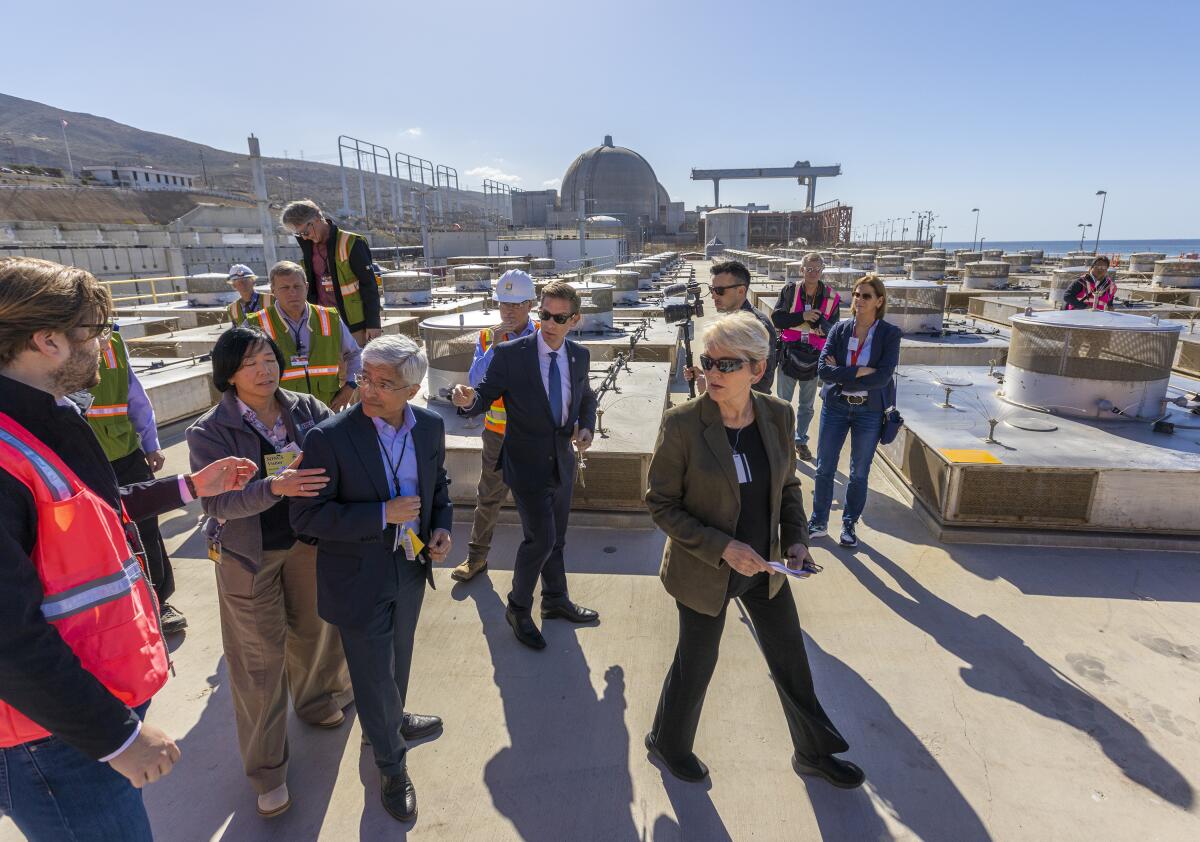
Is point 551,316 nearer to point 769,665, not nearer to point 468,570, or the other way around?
point 468,570

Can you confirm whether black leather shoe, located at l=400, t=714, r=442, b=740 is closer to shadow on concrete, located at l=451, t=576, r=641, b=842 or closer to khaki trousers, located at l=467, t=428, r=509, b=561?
shadow on concrete, located at l=451, t=576, r=641, b=842

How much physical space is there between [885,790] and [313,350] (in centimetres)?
424

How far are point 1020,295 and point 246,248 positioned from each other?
3676cm

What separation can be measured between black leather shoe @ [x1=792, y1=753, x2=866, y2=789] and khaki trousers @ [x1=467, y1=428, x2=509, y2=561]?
247 cm

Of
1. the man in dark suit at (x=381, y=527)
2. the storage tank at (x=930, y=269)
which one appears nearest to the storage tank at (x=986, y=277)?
the storage tank at (x=930, y=269)

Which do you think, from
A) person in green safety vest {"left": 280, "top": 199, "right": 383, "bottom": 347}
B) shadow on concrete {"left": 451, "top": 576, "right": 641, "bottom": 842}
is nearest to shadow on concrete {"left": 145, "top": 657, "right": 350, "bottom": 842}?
shadow on concrete {"left": 451, "top": 576, "right": 641, "bottom": 842}

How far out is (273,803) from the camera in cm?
273

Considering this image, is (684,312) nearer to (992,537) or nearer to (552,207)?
(992,537)

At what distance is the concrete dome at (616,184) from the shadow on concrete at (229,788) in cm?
7957

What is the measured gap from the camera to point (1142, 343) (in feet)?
20.3

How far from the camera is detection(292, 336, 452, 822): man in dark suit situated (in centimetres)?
244

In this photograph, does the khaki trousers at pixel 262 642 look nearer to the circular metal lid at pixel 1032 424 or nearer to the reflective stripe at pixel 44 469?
the reflective stripe at pixel 44 469

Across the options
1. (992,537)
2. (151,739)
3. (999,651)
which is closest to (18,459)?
(151,739)

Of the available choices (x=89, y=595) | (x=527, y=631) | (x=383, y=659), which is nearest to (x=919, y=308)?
(x=527, y=631)
